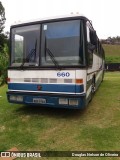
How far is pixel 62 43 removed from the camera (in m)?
7.18

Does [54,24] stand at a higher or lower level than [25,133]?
higher

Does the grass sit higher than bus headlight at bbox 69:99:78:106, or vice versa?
bus headlight at bbox 69:99:78:106

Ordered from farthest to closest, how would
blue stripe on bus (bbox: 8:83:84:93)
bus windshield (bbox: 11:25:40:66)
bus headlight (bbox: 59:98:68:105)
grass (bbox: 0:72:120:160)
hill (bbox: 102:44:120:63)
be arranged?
hill (bbox: 102:44:120:63), bus windshield (bbox: 11:25:40:66), bus headlight (bbox: 59:98:68:105), blue stripe on bus (bbox: 8:83:84:93), grass (bbox: 0:72:120:160)

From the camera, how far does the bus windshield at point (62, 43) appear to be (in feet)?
22.8

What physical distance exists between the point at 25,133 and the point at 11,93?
1.76 m

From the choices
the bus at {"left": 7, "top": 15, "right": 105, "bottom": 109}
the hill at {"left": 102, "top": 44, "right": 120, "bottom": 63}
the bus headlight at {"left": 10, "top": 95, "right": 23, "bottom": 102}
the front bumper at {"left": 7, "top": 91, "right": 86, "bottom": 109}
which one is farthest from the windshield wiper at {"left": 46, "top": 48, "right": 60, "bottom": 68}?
the hill at {"left": 102, "top": 44, "right": 120, "bottom": 63}

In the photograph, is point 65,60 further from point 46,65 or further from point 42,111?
point 42,111

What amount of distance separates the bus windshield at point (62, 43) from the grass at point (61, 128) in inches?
68.6

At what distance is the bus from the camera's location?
690cm

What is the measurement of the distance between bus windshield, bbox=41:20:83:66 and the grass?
5.72 feet

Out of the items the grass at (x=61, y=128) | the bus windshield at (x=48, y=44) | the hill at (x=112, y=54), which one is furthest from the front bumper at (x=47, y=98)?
the hill at (x=112, y=54)

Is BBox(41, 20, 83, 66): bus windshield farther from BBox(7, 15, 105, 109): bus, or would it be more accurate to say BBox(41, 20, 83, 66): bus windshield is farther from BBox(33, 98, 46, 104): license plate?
BBox(33, 98, 46, 104): license plate

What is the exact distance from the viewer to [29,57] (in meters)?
7.52

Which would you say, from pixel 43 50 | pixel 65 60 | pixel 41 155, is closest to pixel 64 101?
pixel 65 60
